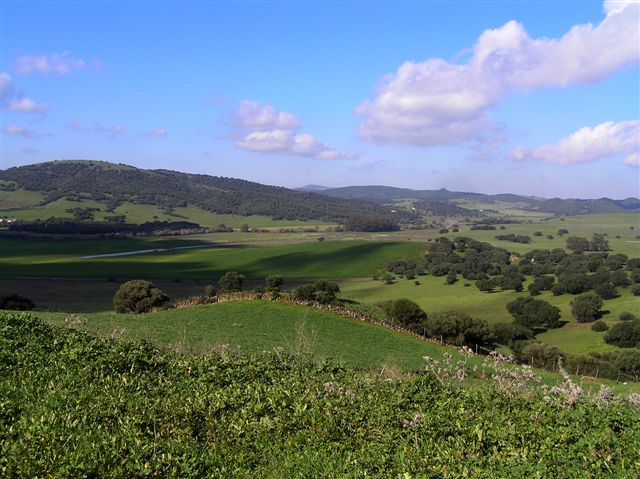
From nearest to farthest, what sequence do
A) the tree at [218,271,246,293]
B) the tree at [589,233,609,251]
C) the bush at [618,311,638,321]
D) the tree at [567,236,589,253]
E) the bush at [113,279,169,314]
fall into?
the bush at [113,279,169,314] < the bush at [618,311,638,321] < the tree at [218,271,246,293] < the tree at [589,233,609,251] < the tree at [567,236,589,253]

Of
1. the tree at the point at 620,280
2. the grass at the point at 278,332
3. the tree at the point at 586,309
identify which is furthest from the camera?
the tree at the point at 620,280

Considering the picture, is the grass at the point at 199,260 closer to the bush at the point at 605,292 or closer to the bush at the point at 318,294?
the bush at the point at 318,294

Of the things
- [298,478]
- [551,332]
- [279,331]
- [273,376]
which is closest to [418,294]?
[551,332]

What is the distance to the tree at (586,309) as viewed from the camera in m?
62.9

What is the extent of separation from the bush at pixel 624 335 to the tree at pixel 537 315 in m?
10.4

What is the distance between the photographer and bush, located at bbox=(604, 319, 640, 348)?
162ft

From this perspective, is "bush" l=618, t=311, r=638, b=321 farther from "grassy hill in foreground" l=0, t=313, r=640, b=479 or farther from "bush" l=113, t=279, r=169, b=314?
Answer: "grassy hill in foreground" l=0, t=313, r=640, b=479

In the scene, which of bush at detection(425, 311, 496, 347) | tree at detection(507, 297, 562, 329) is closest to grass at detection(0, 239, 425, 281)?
tree at detection(507, 297, 562, 329)

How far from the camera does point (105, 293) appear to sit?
68.1 m

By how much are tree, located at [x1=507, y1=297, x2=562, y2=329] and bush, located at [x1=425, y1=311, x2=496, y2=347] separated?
1472 centimetres

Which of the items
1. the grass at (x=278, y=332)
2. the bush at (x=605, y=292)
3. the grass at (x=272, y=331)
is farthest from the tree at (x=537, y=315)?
the grass at (x=272, y=331)

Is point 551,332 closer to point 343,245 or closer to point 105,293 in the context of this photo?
point 105,293

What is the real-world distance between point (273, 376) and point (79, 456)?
6.34 m

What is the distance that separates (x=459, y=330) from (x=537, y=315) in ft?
72.2
